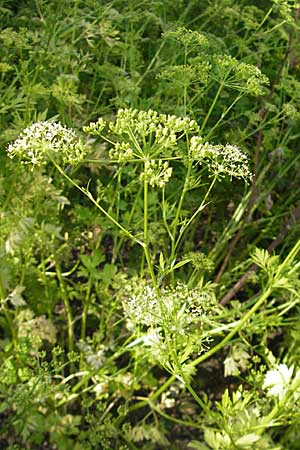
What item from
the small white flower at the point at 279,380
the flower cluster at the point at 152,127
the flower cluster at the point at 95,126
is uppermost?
the flower cluster at the point at 152,127

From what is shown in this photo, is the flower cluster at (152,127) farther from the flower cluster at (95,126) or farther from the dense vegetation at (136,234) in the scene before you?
the dense vegetation at (136,234)

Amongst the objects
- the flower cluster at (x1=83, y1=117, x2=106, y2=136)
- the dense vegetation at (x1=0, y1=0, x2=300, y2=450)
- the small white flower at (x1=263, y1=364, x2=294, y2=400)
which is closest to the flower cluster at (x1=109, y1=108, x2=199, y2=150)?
the flower cluster at (x1=83, y1=117, x2=106, y2=136)

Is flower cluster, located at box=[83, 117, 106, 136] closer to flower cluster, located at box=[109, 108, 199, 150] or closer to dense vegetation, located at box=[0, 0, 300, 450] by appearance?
flower cluster, located at box=[109, 108, 199, 150]

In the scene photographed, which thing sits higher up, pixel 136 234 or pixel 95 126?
pixel 95 126

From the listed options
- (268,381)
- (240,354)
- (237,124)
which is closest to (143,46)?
(237,124)

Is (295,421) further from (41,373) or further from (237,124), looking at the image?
(237,124)

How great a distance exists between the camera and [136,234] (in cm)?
213

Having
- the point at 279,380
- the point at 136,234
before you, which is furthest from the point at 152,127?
the point at 279,380

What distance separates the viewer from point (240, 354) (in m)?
2.69

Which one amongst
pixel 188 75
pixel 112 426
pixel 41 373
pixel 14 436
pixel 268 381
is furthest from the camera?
pixel 14 436

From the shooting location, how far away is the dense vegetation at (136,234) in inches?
85.3

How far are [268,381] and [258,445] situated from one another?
23cm

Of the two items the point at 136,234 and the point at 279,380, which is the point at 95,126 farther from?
the point at 279,380

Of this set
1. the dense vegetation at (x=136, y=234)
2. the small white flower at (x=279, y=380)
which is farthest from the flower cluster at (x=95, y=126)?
the small white flower at (x=279, y=380)
